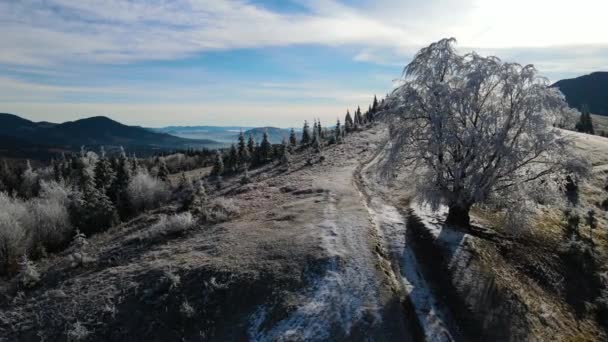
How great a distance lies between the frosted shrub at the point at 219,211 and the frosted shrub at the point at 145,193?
32.5m

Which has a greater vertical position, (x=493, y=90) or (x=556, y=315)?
(x=493, y=90)

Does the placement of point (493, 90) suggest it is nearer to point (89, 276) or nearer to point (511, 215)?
point (511, 215)

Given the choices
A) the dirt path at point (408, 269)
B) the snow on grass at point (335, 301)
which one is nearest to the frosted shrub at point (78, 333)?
the snow on grass at point (335, 301)

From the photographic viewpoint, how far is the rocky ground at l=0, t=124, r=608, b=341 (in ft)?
49.8

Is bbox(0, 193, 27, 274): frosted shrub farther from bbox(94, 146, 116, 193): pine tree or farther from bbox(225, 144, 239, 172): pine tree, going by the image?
bbox(225, 144, 239, 172): pine tree

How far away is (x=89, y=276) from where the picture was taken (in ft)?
63.6

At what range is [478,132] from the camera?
69.9 feet

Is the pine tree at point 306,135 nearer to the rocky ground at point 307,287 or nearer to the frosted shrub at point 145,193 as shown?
the frosted shrub at point 145,193

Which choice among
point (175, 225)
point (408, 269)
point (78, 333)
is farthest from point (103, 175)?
point (408, 269)

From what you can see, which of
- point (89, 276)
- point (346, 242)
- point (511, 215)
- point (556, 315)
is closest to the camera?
point (556, 315)

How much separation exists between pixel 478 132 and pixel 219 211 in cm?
1881

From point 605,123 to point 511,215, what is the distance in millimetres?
226057

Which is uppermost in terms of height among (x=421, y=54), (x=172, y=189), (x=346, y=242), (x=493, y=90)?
(x=421, y=54)

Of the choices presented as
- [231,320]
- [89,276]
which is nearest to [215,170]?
[89,276]
